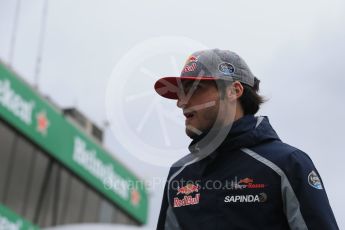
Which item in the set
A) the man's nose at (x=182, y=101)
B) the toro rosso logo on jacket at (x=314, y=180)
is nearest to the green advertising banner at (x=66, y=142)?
the man's nose at (x=182, y=101)

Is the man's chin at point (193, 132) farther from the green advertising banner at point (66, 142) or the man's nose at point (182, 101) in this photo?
the green advertising banner at point (66, 142)

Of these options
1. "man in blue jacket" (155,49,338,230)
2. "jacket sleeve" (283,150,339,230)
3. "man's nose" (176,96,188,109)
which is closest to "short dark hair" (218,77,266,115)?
"man in blue jacket" (155,49,338,230)

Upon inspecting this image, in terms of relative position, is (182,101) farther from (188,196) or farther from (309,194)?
(309,194)

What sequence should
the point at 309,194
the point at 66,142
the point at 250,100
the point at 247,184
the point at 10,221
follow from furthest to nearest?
1. the point at 66,142
2. the point at 10,221
3. the point at 250,100
4. the point at 247,184
5. the point at 309,194

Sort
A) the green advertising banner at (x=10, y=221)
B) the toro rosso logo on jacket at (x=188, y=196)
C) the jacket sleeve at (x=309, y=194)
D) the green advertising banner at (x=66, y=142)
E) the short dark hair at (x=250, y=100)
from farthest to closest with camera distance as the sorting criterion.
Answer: the green advertising banner at (x=66, y=142), the green advertising banner at (x=10, y=221), the short dark hair at (x=250, y=100), the toro rosso logo on jacket at (x=188, y=196), the jacket sleeve at (x=309, y=194)

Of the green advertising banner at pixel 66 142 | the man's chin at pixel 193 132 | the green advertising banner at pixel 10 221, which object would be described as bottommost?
the man's chin at pixel 193 132

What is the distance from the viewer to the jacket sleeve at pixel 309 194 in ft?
8.70

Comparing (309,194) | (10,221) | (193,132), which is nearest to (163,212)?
(193,132)

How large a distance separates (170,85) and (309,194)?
2.43 ft

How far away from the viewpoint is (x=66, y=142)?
26.2 m

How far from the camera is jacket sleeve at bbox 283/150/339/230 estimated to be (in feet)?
8.70

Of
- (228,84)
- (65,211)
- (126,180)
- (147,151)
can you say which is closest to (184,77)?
(228,84)

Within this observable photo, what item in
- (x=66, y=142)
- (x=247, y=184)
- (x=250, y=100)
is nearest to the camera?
(x=247, y=184)

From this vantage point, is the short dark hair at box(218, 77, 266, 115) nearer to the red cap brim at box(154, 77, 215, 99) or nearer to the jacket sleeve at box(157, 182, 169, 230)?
the red cap brim at box(154, 77, 215, 99)
